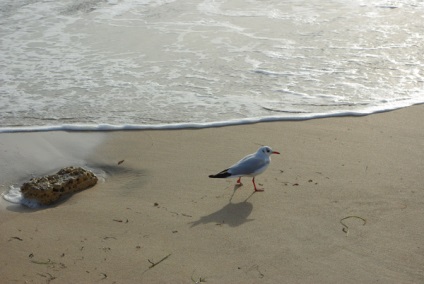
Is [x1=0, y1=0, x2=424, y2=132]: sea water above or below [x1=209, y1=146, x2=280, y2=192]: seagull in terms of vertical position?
below

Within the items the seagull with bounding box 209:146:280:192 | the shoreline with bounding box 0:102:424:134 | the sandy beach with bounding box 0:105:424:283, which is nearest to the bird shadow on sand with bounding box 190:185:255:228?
the sandy beach with bounding box 0:105:424:283

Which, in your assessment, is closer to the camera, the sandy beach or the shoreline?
the sandy beach

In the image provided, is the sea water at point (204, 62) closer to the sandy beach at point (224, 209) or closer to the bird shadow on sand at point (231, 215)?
the sandy beach at point (224, 209)

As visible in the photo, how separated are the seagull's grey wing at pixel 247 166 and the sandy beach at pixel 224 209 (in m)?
0.19

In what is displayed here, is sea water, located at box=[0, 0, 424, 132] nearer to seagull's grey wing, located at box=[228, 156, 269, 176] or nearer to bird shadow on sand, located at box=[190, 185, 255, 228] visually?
seagull's grey wing, located at box=[228, 156, 269, 176]

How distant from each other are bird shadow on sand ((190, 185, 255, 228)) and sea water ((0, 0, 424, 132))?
1.60 m

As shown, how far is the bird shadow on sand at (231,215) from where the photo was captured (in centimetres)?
403

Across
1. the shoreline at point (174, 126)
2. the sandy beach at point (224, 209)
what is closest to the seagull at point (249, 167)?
the sandy beach at point (224, 209)

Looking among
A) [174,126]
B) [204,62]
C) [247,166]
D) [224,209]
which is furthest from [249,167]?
[204,62]

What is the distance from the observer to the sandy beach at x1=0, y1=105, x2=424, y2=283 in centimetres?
354

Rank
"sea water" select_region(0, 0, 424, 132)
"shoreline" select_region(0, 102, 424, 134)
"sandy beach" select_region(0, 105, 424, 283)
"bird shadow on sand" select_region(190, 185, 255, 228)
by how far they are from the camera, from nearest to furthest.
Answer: "sandy beach" select_region(0, 105, 424, 283)
"bird shadow on sand" select_region(190, 185, 255, 228)
"shoreline" select_region(0, 102, 424, 134)
"sea water" select_region(0, 0, 424, 132)

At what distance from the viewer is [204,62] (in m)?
7.58

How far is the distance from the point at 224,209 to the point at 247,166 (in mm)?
371

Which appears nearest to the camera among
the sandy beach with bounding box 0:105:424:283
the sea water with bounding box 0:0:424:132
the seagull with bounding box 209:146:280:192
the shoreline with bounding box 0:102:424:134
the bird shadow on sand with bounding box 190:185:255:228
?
the sandy beach with bounding box 0:105:424:283
